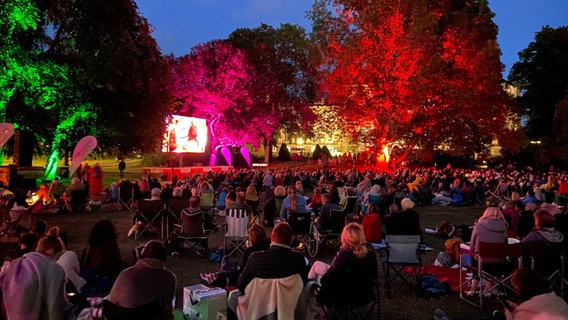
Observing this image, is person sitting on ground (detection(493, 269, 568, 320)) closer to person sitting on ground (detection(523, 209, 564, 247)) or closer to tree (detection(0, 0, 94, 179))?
person sitting on ground (detection(523, 209, 564, 247))

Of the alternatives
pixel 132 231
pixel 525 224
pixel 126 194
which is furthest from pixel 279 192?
pixel 126 194

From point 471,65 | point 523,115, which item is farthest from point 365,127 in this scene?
point 523,115

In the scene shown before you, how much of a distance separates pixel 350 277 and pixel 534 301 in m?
2.02

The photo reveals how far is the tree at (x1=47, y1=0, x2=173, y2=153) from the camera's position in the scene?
18891 mm

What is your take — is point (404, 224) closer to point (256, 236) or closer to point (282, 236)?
point (256, 236)

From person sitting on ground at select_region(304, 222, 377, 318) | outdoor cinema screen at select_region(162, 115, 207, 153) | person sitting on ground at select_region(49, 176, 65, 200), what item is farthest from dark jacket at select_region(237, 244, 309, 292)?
outdoor cinema screen at select_region(162, 115, 207, 153)

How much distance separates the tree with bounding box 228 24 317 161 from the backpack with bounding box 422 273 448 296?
31621mm

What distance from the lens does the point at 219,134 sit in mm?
37219

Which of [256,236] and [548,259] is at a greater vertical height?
[256,236]

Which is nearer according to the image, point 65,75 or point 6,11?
point 6,11

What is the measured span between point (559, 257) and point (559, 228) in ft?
4.71

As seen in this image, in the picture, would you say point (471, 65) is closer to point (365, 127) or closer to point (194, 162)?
point (365, 127)

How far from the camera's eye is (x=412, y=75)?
27703 mm

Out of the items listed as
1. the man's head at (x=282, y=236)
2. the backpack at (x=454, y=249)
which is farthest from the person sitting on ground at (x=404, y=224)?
the man's head at (x=282, y=236)
